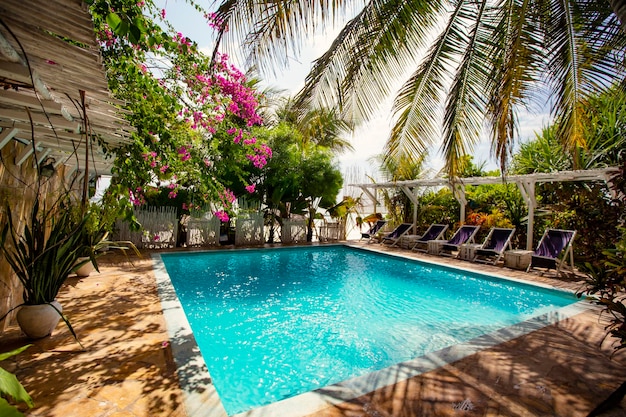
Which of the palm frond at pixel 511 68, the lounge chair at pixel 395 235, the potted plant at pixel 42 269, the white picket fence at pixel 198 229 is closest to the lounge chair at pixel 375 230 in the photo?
the lounge chair at pixel 395 235

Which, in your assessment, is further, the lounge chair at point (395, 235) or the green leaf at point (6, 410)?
the lounge chair at point (395, 235)

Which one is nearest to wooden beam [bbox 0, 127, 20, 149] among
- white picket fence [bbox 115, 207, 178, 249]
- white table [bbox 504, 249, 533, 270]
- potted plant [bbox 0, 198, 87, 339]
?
potted plant [bbox 0, 198, 87, 339]

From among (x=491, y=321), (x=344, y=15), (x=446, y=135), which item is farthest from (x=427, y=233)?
(x=344, y=15)

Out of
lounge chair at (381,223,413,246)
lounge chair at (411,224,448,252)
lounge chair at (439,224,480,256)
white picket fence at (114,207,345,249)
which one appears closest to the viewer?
lounge chair at (439,224,480,256)

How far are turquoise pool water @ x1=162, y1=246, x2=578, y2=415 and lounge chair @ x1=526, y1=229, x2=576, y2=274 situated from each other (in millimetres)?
1440

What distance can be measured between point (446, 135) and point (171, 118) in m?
4.26

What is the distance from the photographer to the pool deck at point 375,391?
2.55 m

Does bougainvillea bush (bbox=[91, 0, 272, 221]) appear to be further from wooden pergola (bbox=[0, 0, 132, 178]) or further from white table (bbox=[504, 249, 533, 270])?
white table (bbox=[504, 249, 533, 270])

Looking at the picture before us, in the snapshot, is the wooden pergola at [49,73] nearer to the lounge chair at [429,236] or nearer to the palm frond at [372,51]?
the palm frond at [372,51]

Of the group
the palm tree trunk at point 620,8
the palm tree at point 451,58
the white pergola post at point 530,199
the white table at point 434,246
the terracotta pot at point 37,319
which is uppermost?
the palm tree at point 451,58

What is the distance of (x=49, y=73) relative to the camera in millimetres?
2303

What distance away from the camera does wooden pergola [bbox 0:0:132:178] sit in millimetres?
1710

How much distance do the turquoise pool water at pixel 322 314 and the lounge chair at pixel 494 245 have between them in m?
1.52

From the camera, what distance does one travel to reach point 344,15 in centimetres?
396
